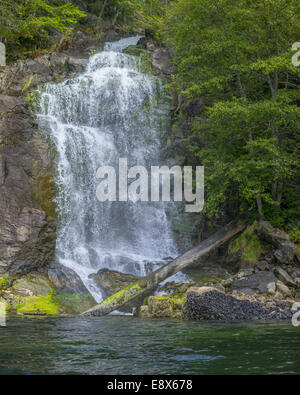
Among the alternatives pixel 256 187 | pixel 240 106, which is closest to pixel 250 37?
pixel 240 106

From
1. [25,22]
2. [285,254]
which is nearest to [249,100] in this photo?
[285,254]

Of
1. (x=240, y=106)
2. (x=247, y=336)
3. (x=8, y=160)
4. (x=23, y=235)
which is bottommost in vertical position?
(x=247, y=336)

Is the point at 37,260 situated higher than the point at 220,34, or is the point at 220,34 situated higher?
the point at 220,34

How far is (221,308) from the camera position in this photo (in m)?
9.57

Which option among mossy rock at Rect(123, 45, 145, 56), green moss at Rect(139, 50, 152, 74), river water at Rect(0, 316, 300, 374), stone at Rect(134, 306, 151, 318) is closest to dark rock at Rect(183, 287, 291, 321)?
river water at Rect(0, 316, 300, 374)

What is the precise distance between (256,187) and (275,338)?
7.46 m

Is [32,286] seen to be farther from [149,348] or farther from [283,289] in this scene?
[283,289]

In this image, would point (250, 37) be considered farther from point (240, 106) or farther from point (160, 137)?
point (160, 137)

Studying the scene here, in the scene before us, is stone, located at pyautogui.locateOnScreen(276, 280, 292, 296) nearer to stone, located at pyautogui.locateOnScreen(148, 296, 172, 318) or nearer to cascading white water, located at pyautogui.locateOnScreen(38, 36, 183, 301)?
stone, located at pyautogui.locateOnScreen(148, 296, 172, 318)

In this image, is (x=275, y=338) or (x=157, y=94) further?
(x=157, y=94)

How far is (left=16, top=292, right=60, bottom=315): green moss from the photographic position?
11.0 metres

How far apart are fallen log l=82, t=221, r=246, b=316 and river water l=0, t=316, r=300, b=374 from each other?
225 centimetres

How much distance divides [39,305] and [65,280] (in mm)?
1604
